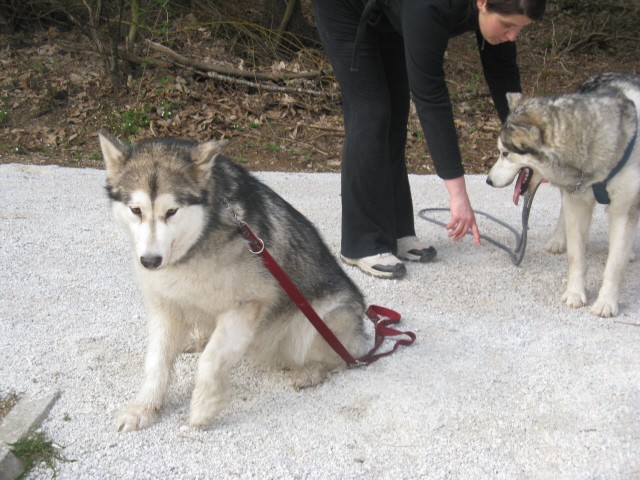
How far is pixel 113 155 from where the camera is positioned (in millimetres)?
2908

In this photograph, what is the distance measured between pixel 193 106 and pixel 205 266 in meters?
7.08

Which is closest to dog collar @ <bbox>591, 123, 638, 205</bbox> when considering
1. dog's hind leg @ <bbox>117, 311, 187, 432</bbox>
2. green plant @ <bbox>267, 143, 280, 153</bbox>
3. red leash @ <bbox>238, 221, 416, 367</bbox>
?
red leash @ <bbox>238, 221, 416, 367</bbox>

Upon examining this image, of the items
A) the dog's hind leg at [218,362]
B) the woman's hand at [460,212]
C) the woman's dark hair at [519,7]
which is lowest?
the dog's hind leg at [218,362]

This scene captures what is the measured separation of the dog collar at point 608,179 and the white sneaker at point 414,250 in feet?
4.23

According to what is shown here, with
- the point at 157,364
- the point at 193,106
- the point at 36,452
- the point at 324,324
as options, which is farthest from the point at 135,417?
the point at 193,106

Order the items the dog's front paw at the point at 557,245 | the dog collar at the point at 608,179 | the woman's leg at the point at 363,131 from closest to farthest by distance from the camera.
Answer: the dog collar at the point at 608,179 < the woman's leg at the point at 363,131 < the dog's front paw at the point at 557,245

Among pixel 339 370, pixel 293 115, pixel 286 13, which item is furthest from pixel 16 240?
pixel 286 13

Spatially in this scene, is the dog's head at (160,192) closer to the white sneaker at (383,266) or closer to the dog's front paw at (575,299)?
the white sneaker at (383,266)

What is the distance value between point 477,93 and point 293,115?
3.10 metres

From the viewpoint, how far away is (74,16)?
9.76 m

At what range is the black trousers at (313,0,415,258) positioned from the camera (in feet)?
14.9

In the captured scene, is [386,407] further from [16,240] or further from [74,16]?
[74,16]

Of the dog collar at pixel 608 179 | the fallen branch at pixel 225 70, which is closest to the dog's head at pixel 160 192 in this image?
the dog collar at pixel 608 179

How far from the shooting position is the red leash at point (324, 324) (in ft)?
10.0
